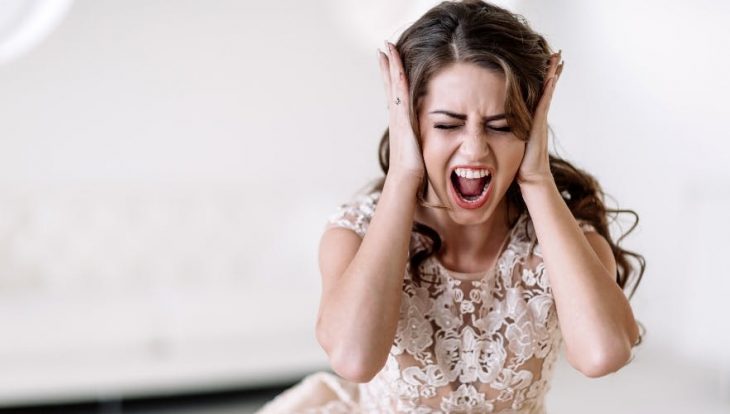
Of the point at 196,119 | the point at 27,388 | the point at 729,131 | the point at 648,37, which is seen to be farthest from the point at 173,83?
the point at 729,131

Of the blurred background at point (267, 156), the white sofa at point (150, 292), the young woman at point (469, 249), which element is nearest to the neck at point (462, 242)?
the young woman at point (469, 249)

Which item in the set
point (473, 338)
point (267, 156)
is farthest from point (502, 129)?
point (267, 156)

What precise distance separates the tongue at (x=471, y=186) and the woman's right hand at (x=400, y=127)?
0.07 metres

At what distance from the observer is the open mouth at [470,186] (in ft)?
4.29

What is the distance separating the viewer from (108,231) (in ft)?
12.7

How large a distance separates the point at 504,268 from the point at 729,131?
8.39 feet

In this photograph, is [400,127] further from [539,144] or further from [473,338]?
[473,338]

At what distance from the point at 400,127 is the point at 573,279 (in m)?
0.39

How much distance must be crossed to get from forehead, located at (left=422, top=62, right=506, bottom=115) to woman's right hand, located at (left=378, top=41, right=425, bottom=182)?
53 millimetres

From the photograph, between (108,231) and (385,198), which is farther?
(108,231)

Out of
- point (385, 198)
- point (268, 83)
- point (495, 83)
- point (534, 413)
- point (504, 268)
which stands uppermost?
point (268, 83)

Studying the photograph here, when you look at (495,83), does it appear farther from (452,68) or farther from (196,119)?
(196,119)

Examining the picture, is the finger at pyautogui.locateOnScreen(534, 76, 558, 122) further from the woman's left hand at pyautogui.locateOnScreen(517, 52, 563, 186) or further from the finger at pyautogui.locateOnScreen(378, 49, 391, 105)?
the finger at pyautogui.locateOnScreen(378, 49, 391, 105)

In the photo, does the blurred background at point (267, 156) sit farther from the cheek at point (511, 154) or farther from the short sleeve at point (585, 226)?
the cheek at point (511, 154)
